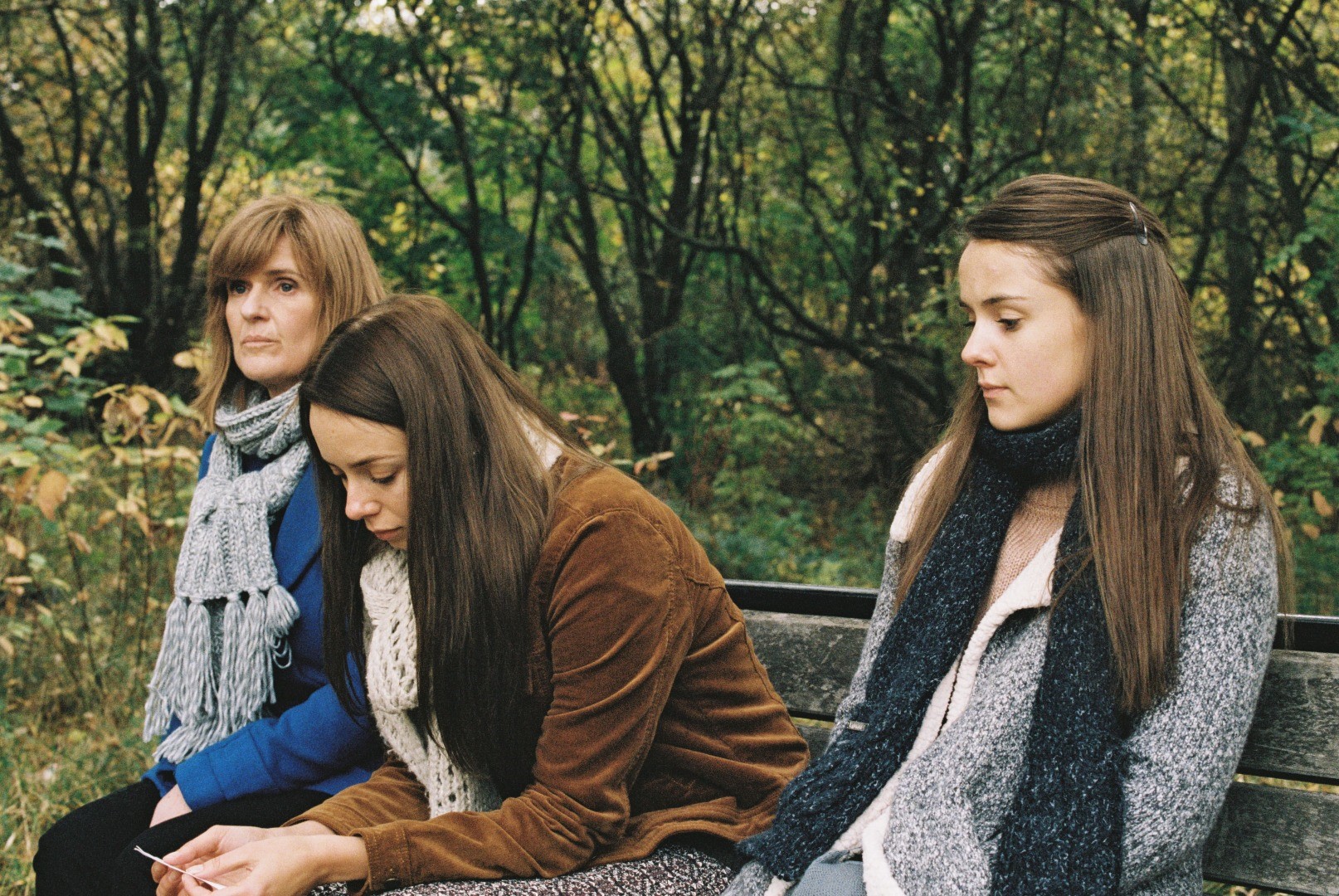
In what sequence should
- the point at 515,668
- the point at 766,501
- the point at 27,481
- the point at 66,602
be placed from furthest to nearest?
the point at 766,501
the point at 66,602
the point at 27,481
the point at 515,668

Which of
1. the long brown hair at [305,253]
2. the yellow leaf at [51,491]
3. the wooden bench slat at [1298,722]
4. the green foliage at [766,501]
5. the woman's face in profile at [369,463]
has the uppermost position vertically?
the long brown hair at [305,253]

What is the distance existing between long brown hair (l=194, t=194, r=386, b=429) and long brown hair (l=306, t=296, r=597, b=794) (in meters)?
0.71

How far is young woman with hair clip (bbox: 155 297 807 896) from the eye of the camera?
2014 mm

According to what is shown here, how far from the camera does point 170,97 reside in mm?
11508

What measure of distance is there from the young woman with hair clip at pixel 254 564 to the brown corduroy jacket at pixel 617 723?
0.45 m

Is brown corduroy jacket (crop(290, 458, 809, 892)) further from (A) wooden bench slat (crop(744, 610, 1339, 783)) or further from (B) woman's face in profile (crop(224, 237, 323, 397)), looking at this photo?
(B) woman's face in profile (crop(224, 237, 323, 397))

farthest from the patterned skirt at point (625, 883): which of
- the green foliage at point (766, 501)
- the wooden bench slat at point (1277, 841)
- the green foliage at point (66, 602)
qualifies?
the green foliage at point (766, 501)

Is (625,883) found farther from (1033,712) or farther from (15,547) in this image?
(15,547)

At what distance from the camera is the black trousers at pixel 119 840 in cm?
238

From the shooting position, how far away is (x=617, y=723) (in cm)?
205

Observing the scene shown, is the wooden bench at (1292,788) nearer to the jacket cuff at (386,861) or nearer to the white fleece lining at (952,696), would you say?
the white fleece lining at (952,696)

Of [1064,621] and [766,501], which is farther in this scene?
[766,501]

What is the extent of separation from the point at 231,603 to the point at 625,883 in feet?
4.12

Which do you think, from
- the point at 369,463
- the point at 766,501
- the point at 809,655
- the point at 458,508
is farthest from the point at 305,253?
the point at 766,501
